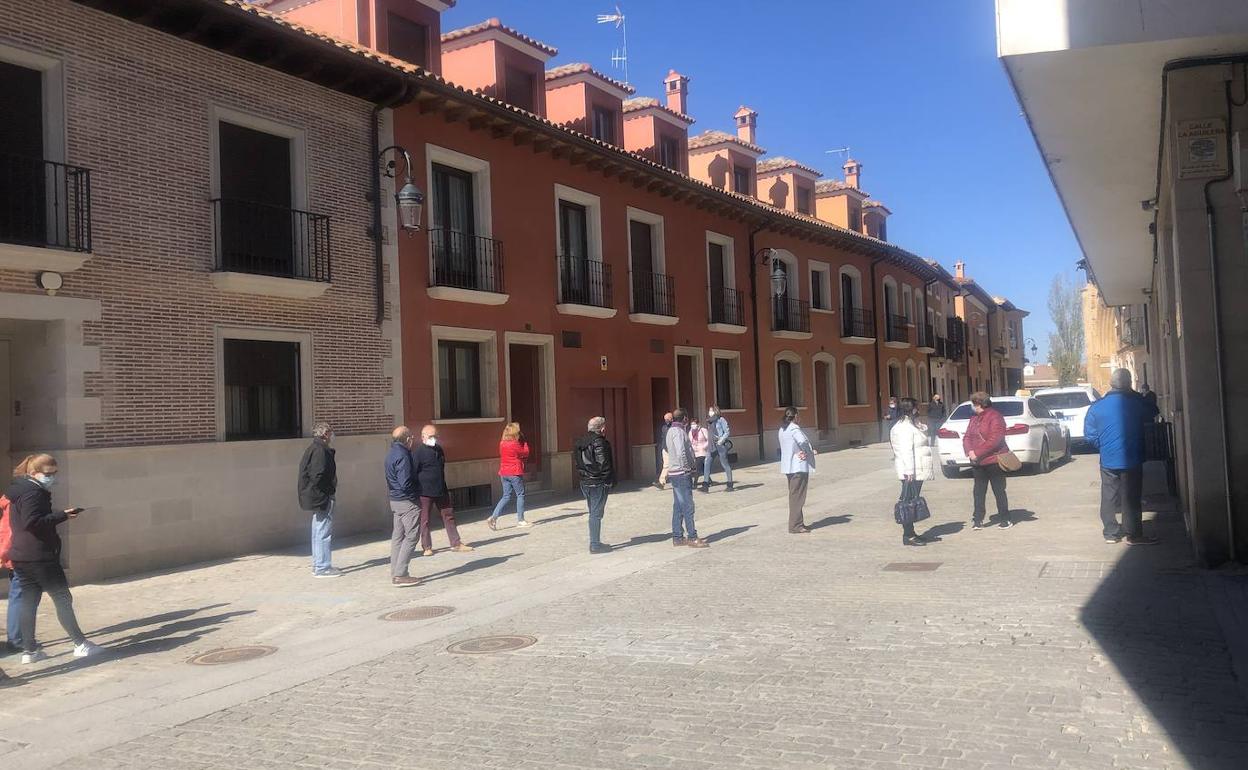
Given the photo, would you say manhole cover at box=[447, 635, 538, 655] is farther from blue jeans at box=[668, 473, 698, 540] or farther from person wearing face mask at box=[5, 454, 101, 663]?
blue jeans at box=[668, 473, 698, 540]

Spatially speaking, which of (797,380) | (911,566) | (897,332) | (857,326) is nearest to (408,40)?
(911,566)

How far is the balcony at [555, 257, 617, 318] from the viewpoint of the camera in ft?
63.1

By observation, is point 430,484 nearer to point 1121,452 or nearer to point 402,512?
point 402,512

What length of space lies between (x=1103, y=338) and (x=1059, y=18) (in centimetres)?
5444

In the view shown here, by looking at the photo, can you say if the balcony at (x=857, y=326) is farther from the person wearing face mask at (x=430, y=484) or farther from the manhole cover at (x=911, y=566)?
the manhole cover at (x=911, y=566)

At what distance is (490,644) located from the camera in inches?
283

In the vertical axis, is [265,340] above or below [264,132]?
below

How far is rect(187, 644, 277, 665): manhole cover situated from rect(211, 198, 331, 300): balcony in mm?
6256

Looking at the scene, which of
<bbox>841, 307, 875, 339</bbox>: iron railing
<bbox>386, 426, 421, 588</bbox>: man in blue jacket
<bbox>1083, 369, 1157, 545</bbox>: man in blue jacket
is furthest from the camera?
<bbox>841, 307, 875, 339</bbox>: iron railing

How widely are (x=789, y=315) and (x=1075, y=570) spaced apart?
20.0 metres

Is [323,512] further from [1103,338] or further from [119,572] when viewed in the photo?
[1103,338]

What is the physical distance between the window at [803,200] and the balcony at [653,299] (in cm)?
1187

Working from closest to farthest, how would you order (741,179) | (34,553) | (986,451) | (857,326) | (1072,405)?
(34,553), (986,451), (1072,405), (741,179), (857,326)

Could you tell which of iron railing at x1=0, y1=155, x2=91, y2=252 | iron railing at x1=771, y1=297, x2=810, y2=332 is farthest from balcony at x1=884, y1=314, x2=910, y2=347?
iron railing at x1=0, y1=155, x2=91, y2=252
